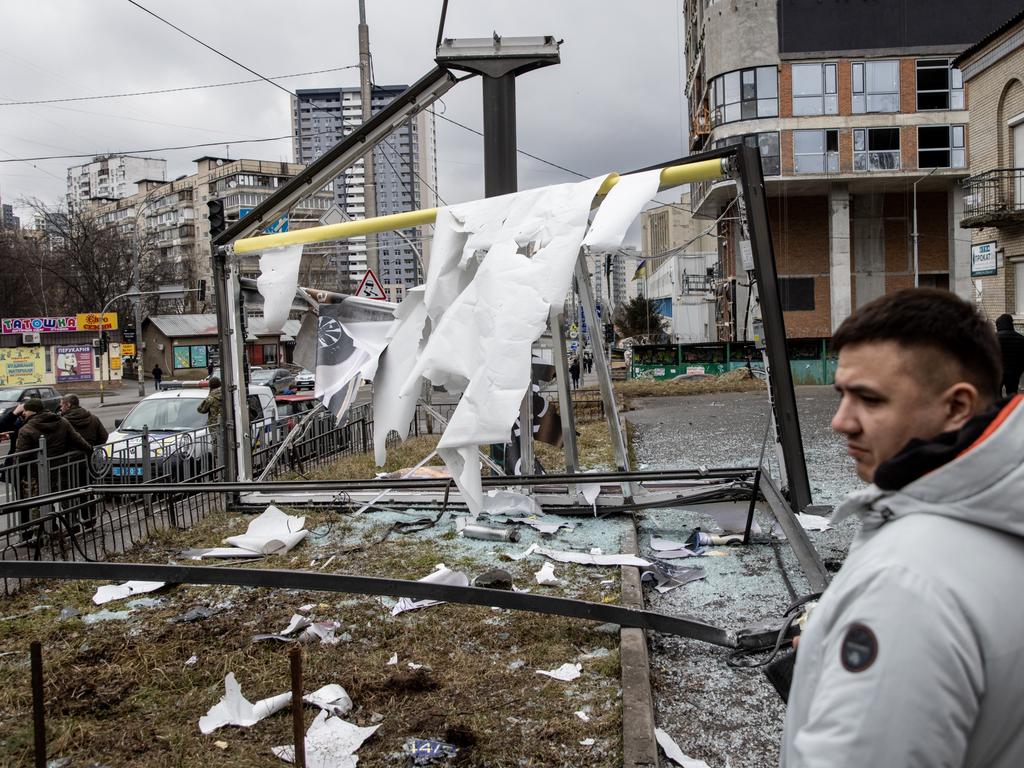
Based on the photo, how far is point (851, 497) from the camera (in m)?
1.58

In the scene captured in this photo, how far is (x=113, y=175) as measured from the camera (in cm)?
15775

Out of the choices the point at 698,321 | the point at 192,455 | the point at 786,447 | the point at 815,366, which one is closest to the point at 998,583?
the point at 786,447

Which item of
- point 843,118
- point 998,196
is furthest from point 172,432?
point 843,118

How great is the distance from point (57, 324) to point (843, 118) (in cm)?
4805

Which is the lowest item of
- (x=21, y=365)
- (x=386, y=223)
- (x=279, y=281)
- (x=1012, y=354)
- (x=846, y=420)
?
(x=1012, y=354)

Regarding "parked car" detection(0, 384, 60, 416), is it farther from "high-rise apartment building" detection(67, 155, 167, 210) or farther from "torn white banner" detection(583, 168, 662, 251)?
"high-rise apartment building" detection(67, 155, 167, 210)

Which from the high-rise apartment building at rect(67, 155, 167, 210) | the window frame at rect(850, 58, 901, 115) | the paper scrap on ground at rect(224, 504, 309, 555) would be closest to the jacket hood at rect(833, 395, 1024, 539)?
the paper scrap on ground at rect(224, 504, 309, 555)

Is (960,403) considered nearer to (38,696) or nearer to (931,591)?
(931,591)

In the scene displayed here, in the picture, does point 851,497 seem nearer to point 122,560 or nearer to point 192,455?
point 122,560

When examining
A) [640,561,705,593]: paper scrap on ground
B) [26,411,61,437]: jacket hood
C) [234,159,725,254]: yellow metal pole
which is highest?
[234,159,725,254]: yellow metal pole

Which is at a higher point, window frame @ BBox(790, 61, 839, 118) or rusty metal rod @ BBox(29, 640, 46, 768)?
window frame @ BBox(790, 61, 839, 118)

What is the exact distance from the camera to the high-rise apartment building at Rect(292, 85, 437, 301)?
40.2 feet

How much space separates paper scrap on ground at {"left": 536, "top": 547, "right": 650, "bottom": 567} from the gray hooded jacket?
5.50m

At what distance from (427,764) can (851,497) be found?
2846 millimetres
